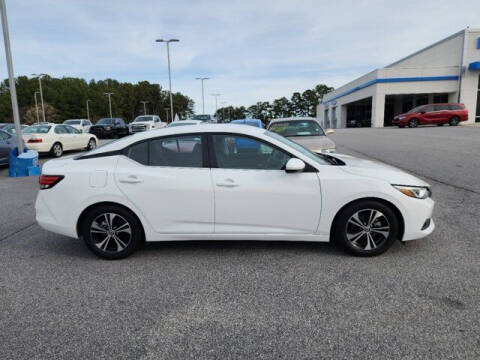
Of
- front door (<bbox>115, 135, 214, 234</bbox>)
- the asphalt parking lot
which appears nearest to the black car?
the asphalt parking lot

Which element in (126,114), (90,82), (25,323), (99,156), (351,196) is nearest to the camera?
(25,323)

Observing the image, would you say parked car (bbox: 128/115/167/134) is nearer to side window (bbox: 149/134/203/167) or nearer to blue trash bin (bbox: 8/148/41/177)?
blue trash bin (bbox: 8/148/41/177)

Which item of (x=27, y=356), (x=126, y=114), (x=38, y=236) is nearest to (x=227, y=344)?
(x=27, y=356)

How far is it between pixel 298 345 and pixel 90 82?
128m

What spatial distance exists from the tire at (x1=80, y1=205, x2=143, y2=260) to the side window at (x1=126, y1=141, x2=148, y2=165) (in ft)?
1.89

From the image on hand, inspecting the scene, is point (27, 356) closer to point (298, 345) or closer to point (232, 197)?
point (298, 345)

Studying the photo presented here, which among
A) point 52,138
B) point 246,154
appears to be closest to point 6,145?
point 52,138

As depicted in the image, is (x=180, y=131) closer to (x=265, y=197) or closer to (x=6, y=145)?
(x=265, y=197)

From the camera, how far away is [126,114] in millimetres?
109000

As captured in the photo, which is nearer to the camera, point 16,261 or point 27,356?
point 27,356

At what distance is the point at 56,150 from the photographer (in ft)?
51.1

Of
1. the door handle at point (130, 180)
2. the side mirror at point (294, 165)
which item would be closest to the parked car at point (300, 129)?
the side mirror at point (294, 165)

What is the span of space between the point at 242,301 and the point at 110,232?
1.81 meters

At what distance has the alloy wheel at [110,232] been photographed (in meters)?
4.07
